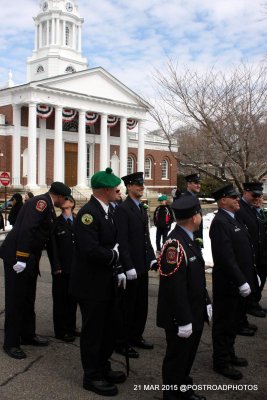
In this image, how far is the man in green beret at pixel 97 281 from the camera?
4234mm

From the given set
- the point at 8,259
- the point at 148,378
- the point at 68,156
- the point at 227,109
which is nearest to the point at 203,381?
the point at 148,378

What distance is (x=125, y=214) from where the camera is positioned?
541 cm

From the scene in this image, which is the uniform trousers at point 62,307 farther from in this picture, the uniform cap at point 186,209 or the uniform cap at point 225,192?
the uniform cap at point 186,209

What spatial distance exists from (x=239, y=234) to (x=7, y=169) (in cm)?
3223

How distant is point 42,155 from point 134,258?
104 ft

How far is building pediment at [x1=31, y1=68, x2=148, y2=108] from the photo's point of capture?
35.8 meters

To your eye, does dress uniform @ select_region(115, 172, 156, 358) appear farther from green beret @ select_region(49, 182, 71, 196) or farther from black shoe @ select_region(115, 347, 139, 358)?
green beret @ select_region(49, 182, 71, 196)

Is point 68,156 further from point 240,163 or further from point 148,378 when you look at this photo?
point 148,378

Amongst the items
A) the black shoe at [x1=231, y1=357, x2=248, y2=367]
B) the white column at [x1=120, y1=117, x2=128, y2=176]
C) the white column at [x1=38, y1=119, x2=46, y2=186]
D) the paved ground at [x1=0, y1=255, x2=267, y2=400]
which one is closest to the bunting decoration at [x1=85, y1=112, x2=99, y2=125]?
the white column at [x1=120, y1=117, x2=128, y2=176]

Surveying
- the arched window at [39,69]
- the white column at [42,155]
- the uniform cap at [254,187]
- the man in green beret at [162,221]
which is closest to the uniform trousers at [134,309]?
the uniform cap at [254,187]

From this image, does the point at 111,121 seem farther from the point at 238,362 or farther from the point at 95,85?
the point at 238,362

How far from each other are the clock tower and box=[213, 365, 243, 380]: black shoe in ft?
140

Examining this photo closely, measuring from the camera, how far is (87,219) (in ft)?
14.0

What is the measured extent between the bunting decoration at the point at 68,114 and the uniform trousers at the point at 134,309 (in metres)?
32.3
